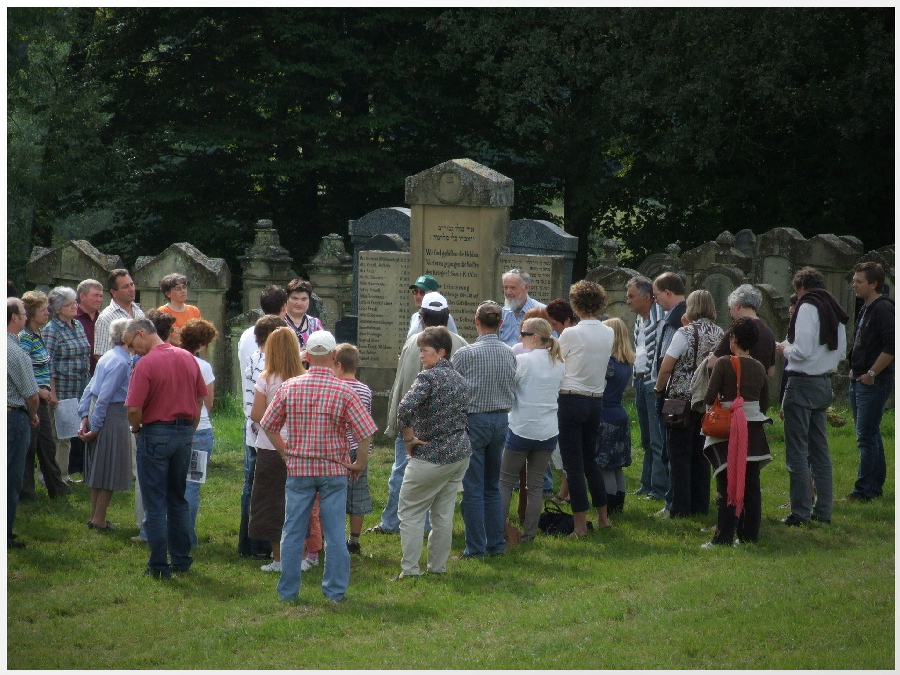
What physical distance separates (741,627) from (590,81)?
21069mm

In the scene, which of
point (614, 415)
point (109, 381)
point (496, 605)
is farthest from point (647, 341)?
point (109, 381)

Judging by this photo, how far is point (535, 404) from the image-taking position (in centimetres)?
830

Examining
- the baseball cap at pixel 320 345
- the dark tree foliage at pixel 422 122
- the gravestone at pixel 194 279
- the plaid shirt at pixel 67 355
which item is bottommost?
the plaid shirt at pixel 67 355

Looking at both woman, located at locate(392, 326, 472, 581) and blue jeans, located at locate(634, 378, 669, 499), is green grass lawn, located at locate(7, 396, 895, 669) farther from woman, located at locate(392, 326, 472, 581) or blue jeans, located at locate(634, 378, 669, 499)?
blue jeans, located at locate(634, 378, 669, 499)


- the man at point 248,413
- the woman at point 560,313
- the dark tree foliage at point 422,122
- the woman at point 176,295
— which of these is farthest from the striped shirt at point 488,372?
the dark tree foliage at point 422,122

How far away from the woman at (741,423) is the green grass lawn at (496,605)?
438 mm

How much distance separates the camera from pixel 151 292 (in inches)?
576

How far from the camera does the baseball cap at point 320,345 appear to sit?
6875mm

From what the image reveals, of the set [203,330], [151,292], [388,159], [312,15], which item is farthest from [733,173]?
[203,330]

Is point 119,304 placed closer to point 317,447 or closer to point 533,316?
point 533,316

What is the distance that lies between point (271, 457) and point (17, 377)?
2.03m

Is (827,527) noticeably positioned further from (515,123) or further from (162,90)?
(162,90)

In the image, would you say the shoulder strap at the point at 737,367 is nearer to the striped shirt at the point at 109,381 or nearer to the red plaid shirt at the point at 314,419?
the red plaid shirt at the point at 314,419

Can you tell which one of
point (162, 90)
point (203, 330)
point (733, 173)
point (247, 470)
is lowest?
point (247, 470)
